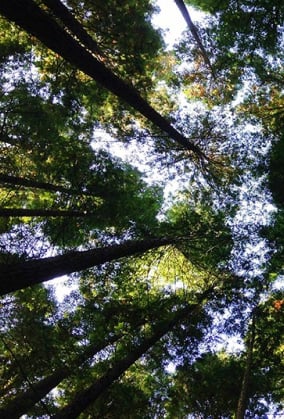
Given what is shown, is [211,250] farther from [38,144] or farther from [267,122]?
[38,144]

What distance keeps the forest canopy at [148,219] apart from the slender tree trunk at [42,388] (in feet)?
0.19

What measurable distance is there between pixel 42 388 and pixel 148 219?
21.7 feet

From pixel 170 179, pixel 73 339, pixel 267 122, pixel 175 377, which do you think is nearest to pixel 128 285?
pixel 73 339

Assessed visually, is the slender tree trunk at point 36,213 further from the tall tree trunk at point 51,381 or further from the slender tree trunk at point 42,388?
the slender tree trunk at point 42,388

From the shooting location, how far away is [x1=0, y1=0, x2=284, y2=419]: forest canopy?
10242 millimetres

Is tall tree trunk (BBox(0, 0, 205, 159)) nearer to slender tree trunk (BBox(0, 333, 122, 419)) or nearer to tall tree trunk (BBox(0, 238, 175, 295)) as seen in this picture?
tall tree trunk (BBox(0, 238, 175, 295))

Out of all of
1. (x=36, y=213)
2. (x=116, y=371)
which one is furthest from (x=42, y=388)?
(x=36, y=213)

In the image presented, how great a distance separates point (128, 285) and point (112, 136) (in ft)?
18.0

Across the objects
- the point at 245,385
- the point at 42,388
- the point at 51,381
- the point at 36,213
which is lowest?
the point at 42,388

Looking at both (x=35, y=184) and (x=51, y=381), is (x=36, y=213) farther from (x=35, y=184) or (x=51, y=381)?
(x=51, y=381)

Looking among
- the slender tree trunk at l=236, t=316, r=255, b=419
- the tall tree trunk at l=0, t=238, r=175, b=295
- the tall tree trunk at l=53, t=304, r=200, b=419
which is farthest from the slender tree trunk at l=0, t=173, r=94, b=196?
the slender tree trunk at l=236, t=316, r=255, b=419

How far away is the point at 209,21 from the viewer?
11.7 meters

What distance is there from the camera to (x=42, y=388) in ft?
31.0

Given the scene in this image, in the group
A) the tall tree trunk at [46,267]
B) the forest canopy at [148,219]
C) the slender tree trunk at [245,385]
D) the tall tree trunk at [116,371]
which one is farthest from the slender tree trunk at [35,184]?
the slender tree trunk at [245,385]
